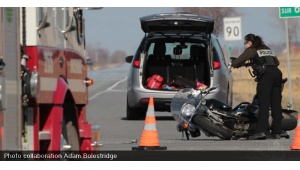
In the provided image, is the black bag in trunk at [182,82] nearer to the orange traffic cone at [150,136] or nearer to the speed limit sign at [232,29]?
the speed limit sign at [232,29]

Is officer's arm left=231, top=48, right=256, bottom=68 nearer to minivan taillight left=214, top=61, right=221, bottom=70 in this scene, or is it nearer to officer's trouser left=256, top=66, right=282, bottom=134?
officer's trouser left=256, top=66, right=282, bottom=134

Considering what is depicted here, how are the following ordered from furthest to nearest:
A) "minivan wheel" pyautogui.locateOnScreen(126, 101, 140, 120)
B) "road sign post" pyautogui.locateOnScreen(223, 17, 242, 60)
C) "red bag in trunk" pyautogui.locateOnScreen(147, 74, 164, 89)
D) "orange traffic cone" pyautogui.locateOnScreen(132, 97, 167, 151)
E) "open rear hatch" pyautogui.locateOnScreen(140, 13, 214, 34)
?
"road sign post" pyautogui.locateOnScreen(223, 17, 242, 60), "red bag in trunk" pyautogui.locateOnScreen(147, 74, 164, 89), "minivan wheel" pyautogui.locateOnScreen(126, 101, 140, 120), "open rear hatch" pyautogui.locateOnScreen(140, 13, 214, 34), "orange traffic cone" pyautogui.locateOnScreen(132, 97, 167, 151)

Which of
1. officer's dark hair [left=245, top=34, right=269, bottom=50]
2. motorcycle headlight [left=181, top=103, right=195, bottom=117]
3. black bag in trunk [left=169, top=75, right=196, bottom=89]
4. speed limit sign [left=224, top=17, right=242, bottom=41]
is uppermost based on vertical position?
speed limit sign [left=224, top=17, right=242, bottom=41]

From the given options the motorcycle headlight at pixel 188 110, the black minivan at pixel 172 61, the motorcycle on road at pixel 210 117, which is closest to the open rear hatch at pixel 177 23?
the black minivan at pixel 172 61

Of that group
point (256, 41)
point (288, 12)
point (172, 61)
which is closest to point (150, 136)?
point (256, 41)

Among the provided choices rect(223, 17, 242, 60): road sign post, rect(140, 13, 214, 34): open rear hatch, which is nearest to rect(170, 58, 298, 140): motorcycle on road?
rect(140, 13, 214, 34): open rear hatch

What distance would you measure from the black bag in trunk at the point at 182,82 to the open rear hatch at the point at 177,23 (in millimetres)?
932

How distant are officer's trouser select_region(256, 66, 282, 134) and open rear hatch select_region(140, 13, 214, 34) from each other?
6.32 feet

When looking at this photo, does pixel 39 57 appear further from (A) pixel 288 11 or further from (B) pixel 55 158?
(A) pixel 288 11

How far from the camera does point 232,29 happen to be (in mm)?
21500

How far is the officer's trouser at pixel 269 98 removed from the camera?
17031 millimetres

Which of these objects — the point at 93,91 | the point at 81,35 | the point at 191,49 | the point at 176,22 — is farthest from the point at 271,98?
the point at 93,91

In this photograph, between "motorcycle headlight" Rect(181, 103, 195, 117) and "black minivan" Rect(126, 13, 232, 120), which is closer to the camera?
"motorcycle headlight" Rect(181, 103, 195, 117)

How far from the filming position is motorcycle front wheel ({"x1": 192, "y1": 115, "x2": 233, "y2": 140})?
16.7m
